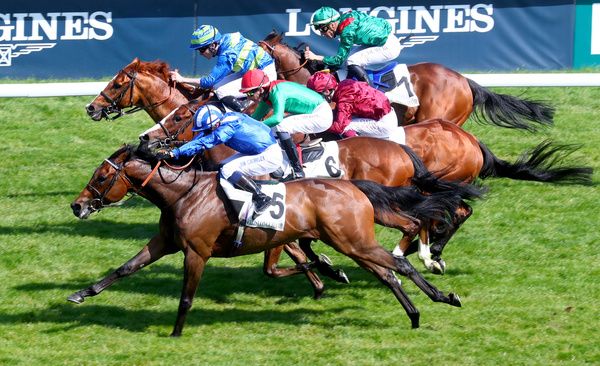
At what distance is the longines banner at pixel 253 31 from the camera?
1641 cm

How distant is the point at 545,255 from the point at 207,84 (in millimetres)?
3562

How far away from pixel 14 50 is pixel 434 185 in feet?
28.7

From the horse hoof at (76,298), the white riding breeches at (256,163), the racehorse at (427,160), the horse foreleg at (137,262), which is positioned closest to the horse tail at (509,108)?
the racehorse at (427,160)

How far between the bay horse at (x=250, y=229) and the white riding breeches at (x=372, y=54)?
305cm

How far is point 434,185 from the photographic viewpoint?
9742mm

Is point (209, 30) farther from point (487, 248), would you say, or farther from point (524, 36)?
point (524, 36)

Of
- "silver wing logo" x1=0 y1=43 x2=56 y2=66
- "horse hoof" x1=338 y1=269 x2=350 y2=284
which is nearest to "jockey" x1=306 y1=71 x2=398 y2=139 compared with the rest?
"horse hoof" x1=338 y1=269 x2=350 y2=284

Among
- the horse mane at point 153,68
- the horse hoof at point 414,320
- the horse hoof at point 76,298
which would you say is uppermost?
the horse mane at point 153,68

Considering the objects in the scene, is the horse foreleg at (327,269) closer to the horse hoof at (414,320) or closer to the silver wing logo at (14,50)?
the horse hoof at (414,320)

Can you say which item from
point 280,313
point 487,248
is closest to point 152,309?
point 280,313

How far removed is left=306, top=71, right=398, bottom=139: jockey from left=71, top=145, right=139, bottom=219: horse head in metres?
2.18

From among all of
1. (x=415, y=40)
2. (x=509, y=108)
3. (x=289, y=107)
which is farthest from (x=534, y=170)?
(x=415, y=40)

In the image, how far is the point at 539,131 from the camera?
15.0m

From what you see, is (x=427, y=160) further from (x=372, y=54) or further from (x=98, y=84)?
(x=98, y=84)
